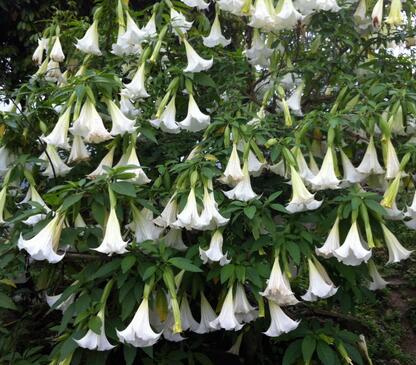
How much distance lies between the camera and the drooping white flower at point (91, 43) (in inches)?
109

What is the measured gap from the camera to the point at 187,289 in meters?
2.49

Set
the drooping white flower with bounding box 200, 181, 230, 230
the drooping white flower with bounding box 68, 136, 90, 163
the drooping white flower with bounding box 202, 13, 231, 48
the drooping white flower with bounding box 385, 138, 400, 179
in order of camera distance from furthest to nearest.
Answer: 1. the drooping white flower with bounding box 202, 13, 231, 48
2. the drooping white flower with bounding box 68, 136, 90, 163
3. the drooping white flower with bounding box 385, 138, 400, 179
4. the drooping white flower with bounding box 200, 181, 230, 230

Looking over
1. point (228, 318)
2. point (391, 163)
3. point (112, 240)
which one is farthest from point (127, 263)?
point (391, 163)

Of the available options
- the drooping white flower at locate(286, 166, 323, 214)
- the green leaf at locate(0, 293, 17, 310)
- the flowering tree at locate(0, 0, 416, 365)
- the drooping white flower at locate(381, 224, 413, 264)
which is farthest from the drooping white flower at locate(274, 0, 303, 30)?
the green leaf at locate(0, 293, 17, 310)

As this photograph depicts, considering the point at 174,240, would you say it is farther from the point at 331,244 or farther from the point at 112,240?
the point at 331,244

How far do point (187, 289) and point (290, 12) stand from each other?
1.31 m

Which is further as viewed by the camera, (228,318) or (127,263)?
(228,318)

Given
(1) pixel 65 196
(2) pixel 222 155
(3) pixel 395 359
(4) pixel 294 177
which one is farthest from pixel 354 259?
(3) pixel 395 359

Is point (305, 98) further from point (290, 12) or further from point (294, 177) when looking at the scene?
point (294, 177)

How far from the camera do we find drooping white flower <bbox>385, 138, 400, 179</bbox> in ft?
7.20

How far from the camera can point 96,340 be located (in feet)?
6.76

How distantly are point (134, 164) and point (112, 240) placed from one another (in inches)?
16.1

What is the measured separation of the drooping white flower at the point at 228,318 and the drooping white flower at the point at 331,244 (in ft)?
1.24

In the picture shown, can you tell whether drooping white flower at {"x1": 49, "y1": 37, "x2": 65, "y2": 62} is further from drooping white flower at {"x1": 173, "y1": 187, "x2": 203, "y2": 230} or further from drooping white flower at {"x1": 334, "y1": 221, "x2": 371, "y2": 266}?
drooping white flower at {"x1": 334, "y1": 221, "x2": 371, "y2": 266}
